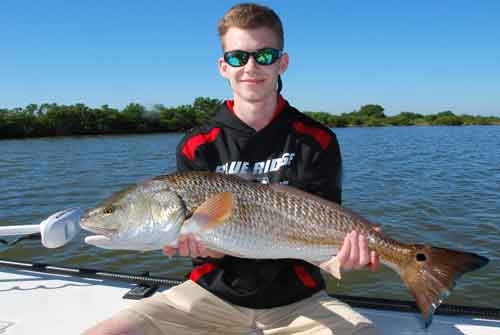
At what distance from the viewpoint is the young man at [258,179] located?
10.1ft

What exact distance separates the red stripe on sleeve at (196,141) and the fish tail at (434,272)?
1777mm

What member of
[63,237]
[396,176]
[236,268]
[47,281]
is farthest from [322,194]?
[396,176]

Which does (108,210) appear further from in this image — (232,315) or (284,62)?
(284,62)

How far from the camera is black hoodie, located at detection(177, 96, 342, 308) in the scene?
3.28 m

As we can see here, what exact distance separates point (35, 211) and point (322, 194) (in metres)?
13.0

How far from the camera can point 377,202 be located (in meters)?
14.5

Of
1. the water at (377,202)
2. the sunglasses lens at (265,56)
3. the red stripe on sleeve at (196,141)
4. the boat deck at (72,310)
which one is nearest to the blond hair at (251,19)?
the sunglasses lens at (265,56)

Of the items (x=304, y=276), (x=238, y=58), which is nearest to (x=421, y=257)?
(x=304, y=276)

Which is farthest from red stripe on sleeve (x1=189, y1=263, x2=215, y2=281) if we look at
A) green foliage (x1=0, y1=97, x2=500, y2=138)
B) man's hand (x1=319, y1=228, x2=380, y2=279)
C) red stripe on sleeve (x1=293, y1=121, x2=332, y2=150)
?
green foliage (x1=0, y1=97, x2=500, y2=138)

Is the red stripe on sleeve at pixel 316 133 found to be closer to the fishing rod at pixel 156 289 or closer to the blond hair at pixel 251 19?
the blond hair at pixel 251 19

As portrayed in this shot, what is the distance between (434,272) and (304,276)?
0.96 m

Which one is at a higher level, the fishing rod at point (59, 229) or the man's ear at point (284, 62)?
the man's ear at point (284, 62)

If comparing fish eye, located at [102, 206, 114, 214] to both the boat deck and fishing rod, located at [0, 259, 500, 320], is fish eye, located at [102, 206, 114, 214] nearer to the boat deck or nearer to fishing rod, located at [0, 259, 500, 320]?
the boat deck

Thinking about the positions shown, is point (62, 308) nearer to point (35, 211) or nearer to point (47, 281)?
point (47, 281)
